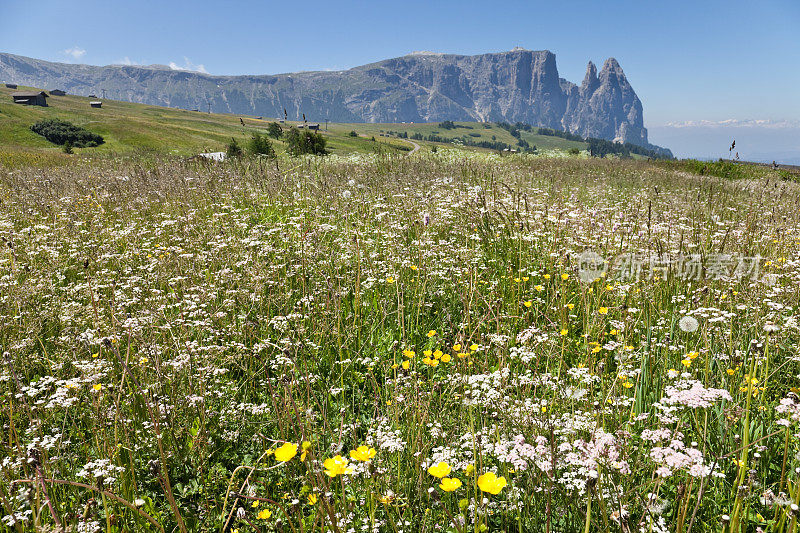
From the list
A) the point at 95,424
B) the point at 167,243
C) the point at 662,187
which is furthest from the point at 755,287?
the point at 662,187

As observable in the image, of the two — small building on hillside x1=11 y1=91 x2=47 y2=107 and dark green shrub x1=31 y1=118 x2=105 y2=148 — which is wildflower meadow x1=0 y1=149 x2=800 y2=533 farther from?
small building on hillside x1=11 y1=91 x2=47 y2=107

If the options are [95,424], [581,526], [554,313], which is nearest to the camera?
[581,526]

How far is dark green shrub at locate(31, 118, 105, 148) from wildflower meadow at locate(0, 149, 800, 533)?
69303 mm

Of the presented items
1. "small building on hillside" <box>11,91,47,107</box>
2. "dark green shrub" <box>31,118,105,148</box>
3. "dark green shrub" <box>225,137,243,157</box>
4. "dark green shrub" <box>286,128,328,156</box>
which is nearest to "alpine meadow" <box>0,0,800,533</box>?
"dark green shrub" <box>286,128,328,156</box>

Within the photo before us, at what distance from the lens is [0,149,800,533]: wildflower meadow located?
1906mm

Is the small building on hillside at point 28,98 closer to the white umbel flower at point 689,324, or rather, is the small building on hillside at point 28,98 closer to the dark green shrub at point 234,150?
the dark green shrub at point 234,150

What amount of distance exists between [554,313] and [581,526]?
2533mm

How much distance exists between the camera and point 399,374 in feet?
9.69

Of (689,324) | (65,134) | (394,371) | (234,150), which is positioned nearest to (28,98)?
(65,134)

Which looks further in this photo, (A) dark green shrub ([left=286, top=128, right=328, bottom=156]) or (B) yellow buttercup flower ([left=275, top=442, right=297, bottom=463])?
(A) dark green shrub ([left=286, top=128, right=328, bottom=156])

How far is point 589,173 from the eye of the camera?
14.6 metres

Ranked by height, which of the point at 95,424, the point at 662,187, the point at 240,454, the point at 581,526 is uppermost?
the point at 662,187

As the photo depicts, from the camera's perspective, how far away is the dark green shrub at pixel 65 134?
61.8 m

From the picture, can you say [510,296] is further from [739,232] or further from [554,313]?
[739,232]
